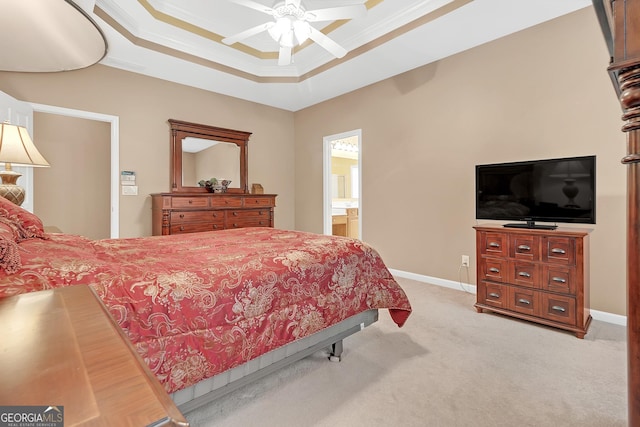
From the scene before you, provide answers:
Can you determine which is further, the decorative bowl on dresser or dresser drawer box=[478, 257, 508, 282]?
the decorative bowl on dresser

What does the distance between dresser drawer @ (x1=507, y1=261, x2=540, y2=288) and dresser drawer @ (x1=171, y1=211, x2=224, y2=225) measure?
361cm

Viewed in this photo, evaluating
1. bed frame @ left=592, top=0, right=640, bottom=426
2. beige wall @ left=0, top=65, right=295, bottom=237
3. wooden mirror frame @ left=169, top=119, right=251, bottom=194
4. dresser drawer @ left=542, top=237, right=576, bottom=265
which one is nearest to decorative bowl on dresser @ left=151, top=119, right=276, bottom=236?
wooden mirror frame @ left=169, top=119, right=251, bottom=194

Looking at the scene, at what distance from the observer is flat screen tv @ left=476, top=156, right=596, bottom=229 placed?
2.41m

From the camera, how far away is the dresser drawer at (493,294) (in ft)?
8.80

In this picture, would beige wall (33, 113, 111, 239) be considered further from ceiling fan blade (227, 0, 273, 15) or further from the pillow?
ceiling fan blade (227, 0, 273, 15)

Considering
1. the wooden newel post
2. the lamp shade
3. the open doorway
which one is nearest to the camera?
the wooden newel post

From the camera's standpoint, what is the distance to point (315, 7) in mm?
3336

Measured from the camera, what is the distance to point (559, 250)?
2393mm

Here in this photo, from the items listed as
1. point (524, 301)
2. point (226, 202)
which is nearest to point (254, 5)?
point (226, 202)

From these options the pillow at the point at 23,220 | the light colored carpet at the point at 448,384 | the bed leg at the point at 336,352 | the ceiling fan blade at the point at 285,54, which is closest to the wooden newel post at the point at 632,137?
the light colored carpet at the point at 448,384

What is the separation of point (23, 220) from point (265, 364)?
5.07 feet

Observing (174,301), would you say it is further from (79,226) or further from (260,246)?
(79,226)

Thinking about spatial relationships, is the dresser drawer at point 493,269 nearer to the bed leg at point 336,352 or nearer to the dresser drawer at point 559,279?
the dresser drawer at point 559,279

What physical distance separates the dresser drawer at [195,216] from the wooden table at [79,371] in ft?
11.4
